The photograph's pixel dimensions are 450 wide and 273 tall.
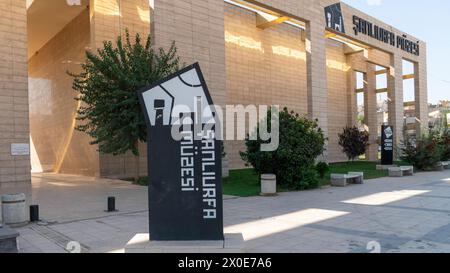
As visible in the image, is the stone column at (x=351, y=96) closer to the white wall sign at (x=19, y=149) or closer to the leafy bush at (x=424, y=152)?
the leafy bush at (x=424, y=152)

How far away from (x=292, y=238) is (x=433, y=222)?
11.1 feet

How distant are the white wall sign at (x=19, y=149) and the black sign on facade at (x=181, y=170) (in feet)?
37.5

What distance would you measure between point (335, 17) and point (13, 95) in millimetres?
20318

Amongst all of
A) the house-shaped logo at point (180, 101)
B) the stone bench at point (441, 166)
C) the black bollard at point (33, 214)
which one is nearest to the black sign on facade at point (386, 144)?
the stone bench at point (441, 166)

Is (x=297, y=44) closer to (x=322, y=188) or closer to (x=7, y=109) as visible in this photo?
(x=322, y=188)

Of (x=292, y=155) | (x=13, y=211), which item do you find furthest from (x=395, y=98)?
(x=13, y=211)

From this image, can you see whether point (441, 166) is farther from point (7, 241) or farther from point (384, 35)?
point (7, 241)

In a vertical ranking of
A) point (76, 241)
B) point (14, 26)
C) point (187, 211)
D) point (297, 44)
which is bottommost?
point (76, 241)

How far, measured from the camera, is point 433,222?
8133mm

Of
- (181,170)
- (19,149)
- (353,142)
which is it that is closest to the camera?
(181,170)

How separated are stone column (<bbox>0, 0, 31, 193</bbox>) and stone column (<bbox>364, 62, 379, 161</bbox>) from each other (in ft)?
90.7

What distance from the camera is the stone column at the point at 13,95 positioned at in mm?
14344

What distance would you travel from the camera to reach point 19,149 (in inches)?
Answer: 577
